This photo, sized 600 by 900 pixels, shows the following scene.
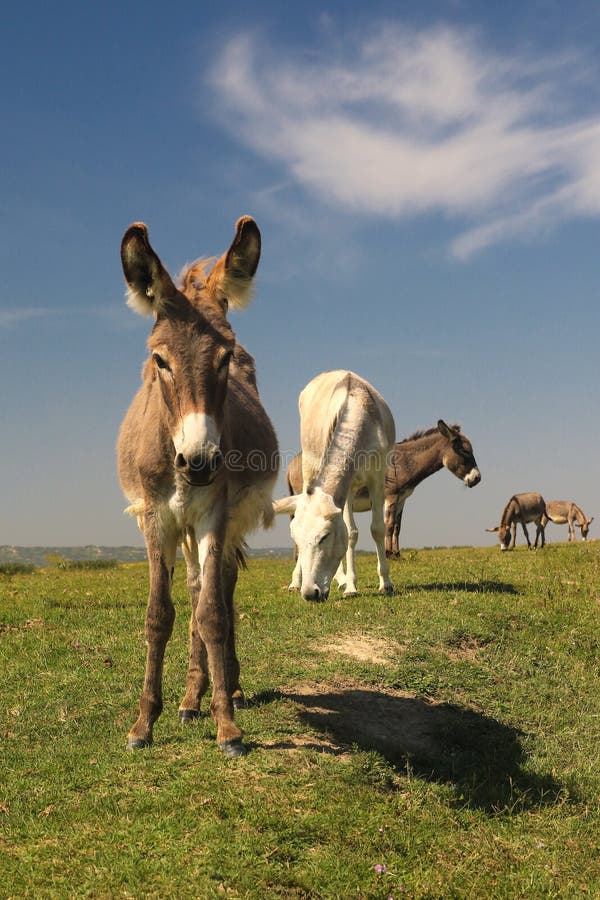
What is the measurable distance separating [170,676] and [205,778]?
3.67 m

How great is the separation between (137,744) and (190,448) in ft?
9.58

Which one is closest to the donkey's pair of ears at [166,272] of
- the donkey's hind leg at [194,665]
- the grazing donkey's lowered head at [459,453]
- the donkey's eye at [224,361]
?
the donkey's eye at [224,361]

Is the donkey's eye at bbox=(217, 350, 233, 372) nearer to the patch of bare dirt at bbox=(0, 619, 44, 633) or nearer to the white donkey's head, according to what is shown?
the white donkey's head

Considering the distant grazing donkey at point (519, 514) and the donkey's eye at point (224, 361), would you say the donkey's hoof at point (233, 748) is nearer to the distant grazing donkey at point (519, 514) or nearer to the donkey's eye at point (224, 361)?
the donkey's eye at point (224, 361)

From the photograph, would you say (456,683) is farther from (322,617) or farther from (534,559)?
(534,559)

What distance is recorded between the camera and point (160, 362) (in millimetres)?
6492

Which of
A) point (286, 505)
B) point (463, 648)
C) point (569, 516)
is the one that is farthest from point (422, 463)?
point (569, 516)

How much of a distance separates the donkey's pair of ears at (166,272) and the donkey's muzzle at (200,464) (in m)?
1.35

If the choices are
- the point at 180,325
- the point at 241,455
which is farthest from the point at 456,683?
the point at 180,325

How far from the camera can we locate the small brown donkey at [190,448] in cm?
625

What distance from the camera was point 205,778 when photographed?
6.32m

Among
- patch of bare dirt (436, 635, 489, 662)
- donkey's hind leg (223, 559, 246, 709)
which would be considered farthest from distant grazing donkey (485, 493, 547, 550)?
donkey's hind leg (223, 559, 246, 709)

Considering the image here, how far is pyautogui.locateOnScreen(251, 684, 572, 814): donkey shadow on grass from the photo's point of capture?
25.0 feet

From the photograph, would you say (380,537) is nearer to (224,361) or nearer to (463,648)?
(463,648)
